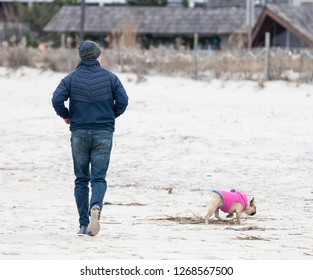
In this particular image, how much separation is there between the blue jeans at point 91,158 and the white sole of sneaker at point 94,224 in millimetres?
118

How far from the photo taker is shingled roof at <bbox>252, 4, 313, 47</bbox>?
43.7 meters

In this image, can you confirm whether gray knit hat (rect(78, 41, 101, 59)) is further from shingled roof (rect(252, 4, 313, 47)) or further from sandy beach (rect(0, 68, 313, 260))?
shingled roof (rect(252, 4, 313, 47))

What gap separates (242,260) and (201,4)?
57749 mm

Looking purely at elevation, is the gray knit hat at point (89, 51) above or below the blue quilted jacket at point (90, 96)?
above

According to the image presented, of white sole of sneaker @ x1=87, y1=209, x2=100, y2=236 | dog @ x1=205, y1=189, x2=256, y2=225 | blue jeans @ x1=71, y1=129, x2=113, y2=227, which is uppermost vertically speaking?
blue jeans @ x1=71, y1=129, x2=113, y2=227

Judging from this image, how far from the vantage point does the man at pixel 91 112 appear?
35.4 ft

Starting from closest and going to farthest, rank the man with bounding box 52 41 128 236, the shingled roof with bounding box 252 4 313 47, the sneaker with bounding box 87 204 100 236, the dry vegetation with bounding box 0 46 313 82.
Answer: the sneaker with bounding box 87 204 100 236 → the man with bounding box 52 41 128 236 → the dry vegetation with bounding box 0 46 313 82 → the shingled roof with bounding box 252 4 313 47

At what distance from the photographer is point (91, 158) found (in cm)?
1088

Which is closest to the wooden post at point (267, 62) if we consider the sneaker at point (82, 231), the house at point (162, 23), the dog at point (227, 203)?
the dog at point (227, 203)

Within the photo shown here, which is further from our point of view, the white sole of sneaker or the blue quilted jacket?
the blue quilted jacket

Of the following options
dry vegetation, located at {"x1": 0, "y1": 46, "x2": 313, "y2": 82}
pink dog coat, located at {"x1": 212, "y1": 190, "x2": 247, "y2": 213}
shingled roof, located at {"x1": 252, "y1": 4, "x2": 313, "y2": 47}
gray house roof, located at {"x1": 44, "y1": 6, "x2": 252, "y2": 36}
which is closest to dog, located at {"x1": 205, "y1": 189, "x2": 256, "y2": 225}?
pink dog coat, located at {"x1": 212, "y1": 190, "x2": 247, "y2": 213}

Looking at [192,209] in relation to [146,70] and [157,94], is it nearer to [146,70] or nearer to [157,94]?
[157,94]

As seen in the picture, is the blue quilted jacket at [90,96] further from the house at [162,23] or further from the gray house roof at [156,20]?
the house at [162,23]

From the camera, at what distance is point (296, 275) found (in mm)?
8422
